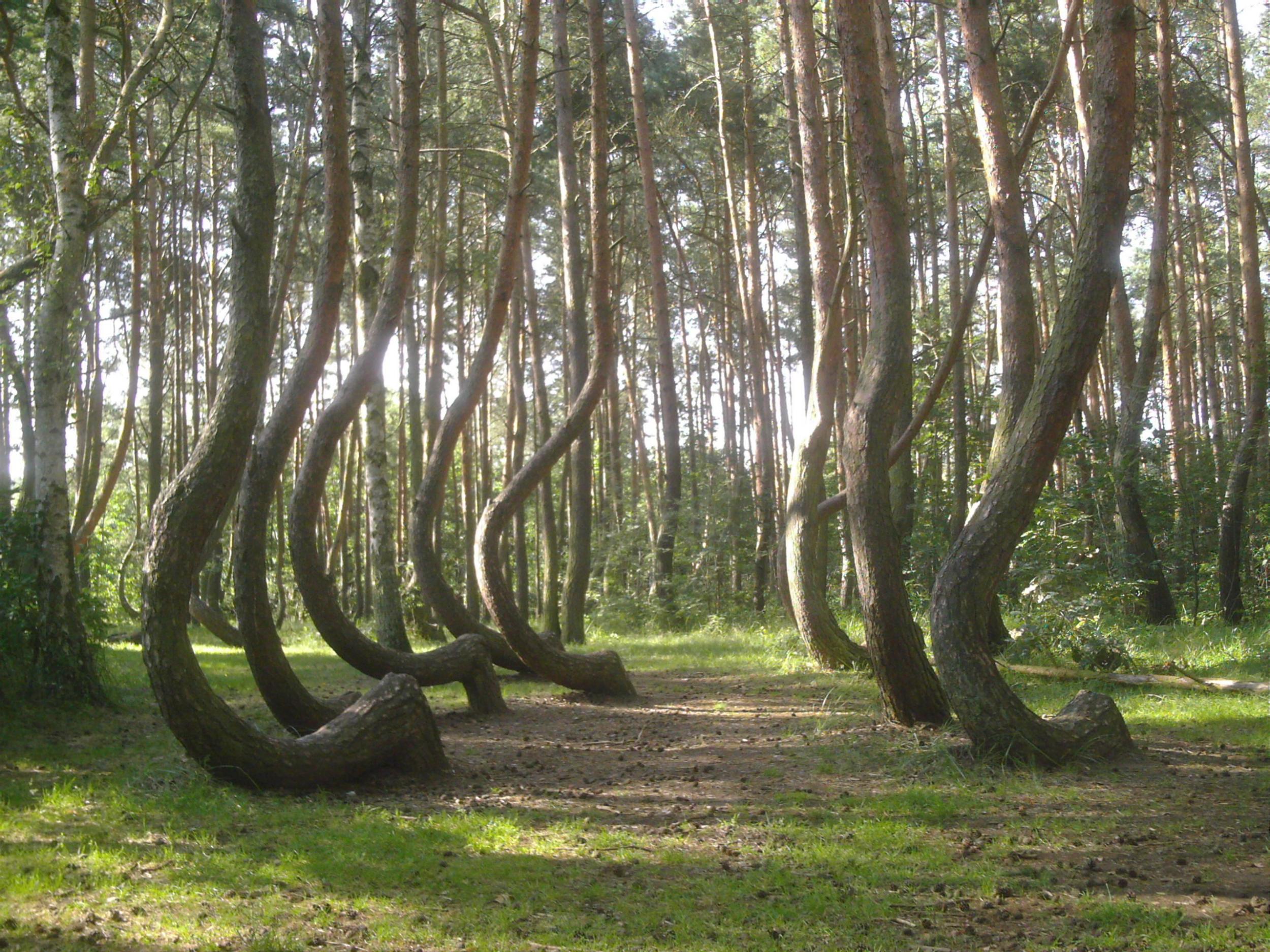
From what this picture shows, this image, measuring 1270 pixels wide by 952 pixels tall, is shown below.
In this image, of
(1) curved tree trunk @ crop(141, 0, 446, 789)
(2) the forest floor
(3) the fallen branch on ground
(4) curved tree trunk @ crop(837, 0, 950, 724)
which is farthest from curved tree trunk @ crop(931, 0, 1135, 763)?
(1) curved tree trunk @ crop(141, 0, 446, 789)

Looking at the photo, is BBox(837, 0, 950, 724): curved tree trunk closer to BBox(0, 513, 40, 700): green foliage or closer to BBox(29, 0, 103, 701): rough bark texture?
BBox(29, 0, 103, 701): rough bark texture

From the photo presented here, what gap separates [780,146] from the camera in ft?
75.8

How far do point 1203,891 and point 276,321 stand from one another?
2053 cm

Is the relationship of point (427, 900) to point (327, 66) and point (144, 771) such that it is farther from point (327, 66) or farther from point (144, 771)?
point (327, 66)

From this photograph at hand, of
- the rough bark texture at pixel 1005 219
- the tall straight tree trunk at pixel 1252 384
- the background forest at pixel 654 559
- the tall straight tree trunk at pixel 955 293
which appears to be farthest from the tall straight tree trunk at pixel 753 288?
the rough bark texture at pixel 1005 219

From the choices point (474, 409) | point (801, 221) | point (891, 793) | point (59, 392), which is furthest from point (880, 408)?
point (801, 221)

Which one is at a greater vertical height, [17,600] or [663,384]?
[663,384]

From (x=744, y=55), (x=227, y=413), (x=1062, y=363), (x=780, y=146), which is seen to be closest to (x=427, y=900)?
(x=227, y=413)

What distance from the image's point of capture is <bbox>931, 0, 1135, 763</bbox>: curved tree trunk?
655 centimetres

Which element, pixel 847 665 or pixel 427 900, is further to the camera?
pixel 847 665

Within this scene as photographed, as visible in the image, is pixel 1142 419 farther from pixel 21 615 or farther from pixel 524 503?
pixel 21 615

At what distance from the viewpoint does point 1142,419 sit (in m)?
14.7

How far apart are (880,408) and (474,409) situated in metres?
4.79

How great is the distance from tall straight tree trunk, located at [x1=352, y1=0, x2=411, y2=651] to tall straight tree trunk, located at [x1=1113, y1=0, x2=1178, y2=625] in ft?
30.7
